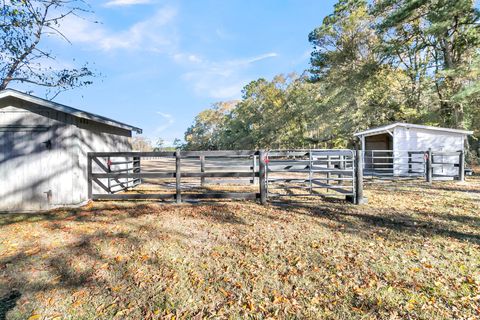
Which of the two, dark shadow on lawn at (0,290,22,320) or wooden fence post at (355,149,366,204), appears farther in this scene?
wooden fence post at (355,149,366,204)

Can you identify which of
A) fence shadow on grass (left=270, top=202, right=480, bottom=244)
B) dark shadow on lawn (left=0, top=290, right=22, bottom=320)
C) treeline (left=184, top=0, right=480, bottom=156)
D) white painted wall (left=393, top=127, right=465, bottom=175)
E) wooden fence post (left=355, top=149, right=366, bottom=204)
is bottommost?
dark shadow on lawn (left=0, top=290, right=22, bottom=320)

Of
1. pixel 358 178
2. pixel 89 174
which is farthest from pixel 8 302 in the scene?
pixel 358 178

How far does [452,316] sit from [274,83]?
37640mm

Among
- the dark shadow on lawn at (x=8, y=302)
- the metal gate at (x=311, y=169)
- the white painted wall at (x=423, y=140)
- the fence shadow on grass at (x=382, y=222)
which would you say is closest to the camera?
the dark shadow on lawn at (x=8, y=302)

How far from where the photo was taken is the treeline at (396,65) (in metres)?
13.9

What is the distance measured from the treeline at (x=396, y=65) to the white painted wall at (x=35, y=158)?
16269 mm

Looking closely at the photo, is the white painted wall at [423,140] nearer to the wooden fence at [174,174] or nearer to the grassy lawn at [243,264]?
the grassy lawn at [243,264]

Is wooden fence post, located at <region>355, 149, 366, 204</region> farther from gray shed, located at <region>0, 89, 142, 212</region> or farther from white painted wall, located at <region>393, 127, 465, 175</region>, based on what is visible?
white painted wall, located at <region>393, 127, 465, 175</region>

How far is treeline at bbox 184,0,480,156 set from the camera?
546 inches

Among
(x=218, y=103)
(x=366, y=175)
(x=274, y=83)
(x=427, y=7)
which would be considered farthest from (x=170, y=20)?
(x=218, y=103)

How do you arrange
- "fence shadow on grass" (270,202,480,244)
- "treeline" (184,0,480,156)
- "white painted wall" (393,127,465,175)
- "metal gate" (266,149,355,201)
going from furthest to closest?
"treeline" (184,0,480,156)
"white painted wall" (393,127,465,175)
"metal gate" (266,149,355,201)
"fence shadow on grass" (270,202,480,244)

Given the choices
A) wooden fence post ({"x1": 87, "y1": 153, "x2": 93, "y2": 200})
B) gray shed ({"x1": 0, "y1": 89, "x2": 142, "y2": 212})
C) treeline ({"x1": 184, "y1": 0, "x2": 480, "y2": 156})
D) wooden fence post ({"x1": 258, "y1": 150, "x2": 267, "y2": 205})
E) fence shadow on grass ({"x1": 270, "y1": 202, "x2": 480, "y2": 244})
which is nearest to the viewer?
fence shadow on grass ({"x1": 270, "y1": 202, "x2": 480, "y2": 244})

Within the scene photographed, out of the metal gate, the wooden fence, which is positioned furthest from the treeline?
the wooden fence

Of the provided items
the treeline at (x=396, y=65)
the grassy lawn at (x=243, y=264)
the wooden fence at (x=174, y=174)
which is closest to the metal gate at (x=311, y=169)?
the wooden fence at (x=174, y=174)
